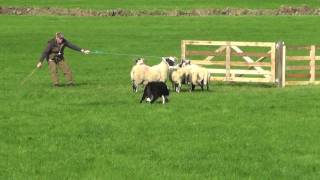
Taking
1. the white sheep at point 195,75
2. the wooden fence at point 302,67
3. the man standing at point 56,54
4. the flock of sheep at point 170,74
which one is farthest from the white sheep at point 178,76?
the wooden fence at point 302,67

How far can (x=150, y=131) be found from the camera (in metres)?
17.3

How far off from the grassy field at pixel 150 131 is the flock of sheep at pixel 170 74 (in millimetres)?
736

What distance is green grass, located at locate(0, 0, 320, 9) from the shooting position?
3063 inches

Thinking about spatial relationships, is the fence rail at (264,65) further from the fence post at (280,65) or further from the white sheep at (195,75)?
the white sheep at (195,75)

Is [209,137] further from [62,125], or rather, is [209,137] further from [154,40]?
[154,40]

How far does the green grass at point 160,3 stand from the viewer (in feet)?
255

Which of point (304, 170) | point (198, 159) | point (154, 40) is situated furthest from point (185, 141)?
point (154, 40)

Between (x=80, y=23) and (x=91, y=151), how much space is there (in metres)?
48.7

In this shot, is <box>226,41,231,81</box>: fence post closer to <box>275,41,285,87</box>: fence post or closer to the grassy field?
the grassy field

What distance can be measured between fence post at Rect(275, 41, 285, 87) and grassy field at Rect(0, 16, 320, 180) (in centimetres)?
→ 82

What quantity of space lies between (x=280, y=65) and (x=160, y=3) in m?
54.1

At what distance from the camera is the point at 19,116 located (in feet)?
65.5

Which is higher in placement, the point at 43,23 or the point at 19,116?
the point at 43,23

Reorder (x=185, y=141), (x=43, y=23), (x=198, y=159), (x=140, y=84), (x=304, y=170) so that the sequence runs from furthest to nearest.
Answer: (x=43, y=23)
(x=140, y=84)
(x=185, y=141)
(x=198, y=159)
(x=304, y=170)
